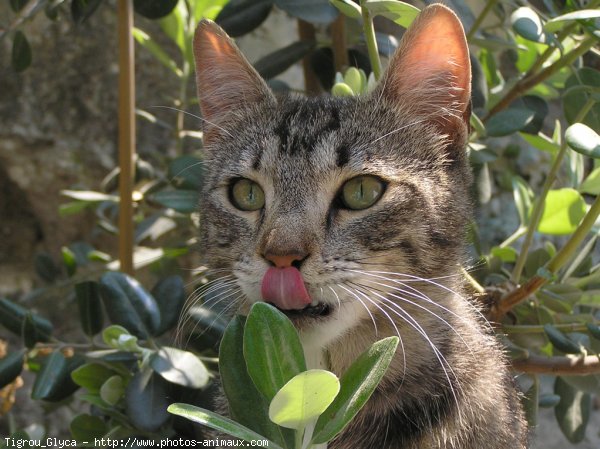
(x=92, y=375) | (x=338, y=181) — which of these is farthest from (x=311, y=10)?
(x=92, y=375)

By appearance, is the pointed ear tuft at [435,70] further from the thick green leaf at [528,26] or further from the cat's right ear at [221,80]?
the cat's right ear at [221,80]

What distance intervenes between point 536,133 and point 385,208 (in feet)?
1.86

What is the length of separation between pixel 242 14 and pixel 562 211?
0.90m

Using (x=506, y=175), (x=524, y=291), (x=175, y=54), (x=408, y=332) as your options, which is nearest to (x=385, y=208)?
(x=408, y=332)

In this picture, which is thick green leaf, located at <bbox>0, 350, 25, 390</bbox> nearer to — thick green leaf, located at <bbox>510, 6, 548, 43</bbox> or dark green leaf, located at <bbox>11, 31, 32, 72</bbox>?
dark green leaf, located at <bbox>11, 31, 32, 72</bbox>

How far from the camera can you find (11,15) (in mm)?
3090

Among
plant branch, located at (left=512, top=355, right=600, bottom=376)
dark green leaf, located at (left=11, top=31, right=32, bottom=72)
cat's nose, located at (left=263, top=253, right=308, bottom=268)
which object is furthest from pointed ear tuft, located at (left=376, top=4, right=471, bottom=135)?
dark green leaf, located at (left=11, top=31, right=32, bottom=72)

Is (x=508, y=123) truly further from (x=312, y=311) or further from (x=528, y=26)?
(x=312, y=311)

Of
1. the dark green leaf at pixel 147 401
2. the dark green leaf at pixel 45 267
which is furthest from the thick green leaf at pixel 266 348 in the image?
the dark green leaf at pixel 45 267

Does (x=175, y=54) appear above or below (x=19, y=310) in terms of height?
above

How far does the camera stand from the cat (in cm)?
141

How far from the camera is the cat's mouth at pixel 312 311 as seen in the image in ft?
4.49

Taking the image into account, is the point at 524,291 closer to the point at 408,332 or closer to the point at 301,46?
the point at 408,332

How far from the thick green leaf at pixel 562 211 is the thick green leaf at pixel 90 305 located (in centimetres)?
106
